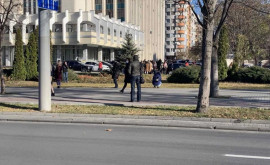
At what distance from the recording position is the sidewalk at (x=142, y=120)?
33.7 ft

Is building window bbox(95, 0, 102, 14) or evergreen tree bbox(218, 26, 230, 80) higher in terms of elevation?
building window bbox(95, 0, 102, 14)

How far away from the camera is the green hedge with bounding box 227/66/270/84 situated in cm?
2458

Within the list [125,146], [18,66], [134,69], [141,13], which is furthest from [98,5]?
[125,146]

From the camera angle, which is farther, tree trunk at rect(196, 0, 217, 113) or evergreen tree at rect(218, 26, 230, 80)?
evergreen tree at rect(218, 26, 230, 80)

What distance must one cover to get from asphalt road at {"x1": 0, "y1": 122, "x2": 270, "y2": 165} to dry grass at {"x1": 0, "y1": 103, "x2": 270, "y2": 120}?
4.36ft

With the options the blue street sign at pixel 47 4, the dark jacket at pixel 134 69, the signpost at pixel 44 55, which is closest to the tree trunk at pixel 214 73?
the dark jacket at pixel 134 69

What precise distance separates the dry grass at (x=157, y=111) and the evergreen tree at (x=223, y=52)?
13.0 m

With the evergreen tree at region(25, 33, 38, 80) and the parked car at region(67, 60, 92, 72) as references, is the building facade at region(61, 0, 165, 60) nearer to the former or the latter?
the parked car at region(67, 60, 92, 72)

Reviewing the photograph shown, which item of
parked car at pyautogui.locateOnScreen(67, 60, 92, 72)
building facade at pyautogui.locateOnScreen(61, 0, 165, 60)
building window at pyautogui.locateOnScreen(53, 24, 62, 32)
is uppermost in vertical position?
building facade at pyautogui.locateOnScreen(61, 0, 165, 60)

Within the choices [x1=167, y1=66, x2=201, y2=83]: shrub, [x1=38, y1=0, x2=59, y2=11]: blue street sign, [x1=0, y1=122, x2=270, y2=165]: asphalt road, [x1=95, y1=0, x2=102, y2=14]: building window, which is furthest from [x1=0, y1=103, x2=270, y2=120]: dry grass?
[x1=95, y1=0, x2=102, y2=14]: building window

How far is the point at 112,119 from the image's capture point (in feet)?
36.6

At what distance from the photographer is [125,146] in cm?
787

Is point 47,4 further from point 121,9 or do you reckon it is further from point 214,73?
point 121,9

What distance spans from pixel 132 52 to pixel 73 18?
23.0 m
